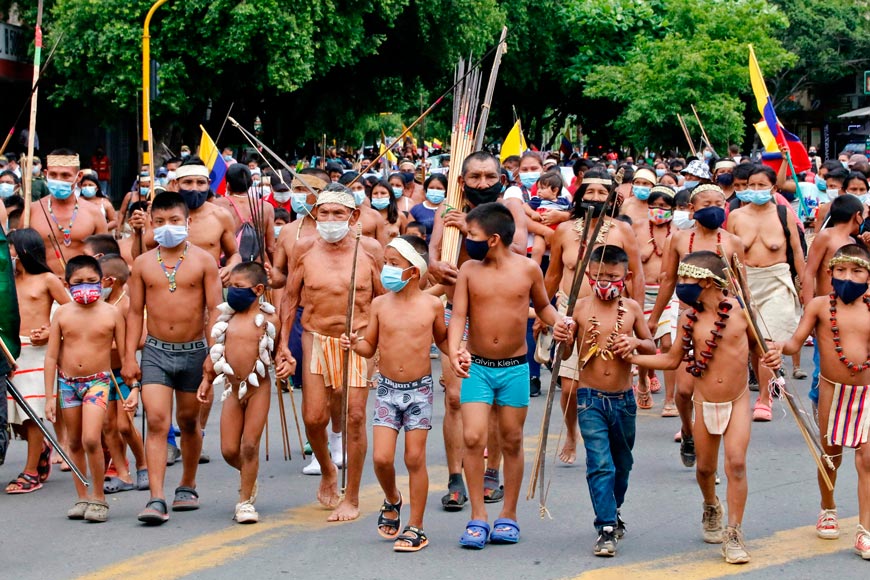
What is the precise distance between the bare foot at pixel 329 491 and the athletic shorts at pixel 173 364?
98 cm

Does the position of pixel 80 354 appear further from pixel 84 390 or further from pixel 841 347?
pixel 841 347

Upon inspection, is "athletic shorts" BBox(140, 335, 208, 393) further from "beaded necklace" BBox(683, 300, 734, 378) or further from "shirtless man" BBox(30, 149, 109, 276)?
"shirtless man" BBox(30, 149, 109, 276)

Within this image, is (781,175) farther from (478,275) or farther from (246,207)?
(478,275)

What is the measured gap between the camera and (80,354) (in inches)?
323

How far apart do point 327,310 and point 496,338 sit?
1.30 m

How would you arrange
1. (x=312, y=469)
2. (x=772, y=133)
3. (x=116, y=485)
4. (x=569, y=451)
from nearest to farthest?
(x=116, y=485), (x=312, y=469), (x=569, y=451), (x=772, y=133)

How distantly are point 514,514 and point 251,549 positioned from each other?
1448mm

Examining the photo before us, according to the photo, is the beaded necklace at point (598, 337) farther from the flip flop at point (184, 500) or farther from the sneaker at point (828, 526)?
the flip flop at point (184, 500)

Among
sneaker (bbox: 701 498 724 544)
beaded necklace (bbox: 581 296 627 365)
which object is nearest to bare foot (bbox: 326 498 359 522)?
beaded necklace (bbox: 581 296 627 365)

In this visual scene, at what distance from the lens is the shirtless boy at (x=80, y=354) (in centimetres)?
815

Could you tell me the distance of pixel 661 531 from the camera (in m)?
7.50

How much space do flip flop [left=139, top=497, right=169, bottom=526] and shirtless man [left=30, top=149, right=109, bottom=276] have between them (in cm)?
413

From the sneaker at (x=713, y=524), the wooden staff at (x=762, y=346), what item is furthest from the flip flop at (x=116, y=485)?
the wooden staff at (x=762, y=346)

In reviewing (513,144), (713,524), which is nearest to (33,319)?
(713,524)
